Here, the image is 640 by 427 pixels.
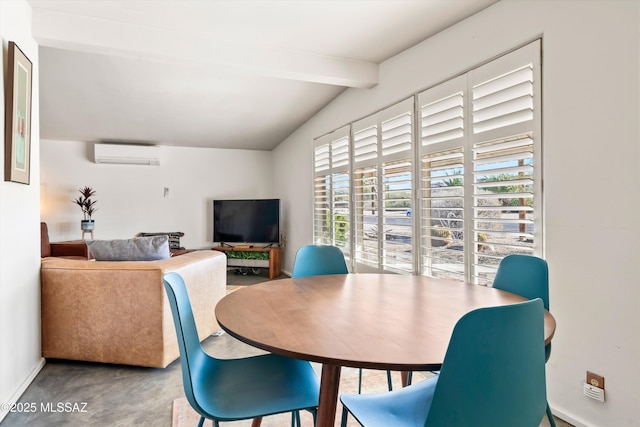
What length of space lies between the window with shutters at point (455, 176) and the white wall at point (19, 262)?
269 centimetres

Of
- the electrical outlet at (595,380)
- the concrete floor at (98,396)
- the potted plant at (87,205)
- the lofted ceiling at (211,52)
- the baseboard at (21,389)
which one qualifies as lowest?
the concrete floor at (98,396)

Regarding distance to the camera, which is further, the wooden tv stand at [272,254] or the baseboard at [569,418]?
the wooden tv stand at [272,254]

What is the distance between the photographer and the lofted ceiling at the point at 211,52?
2564 mm

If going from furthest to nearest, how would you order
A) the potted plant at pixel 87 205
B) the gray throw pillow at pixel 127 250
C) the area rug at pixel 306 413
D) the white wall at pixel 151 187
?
the white wall at pixel 151 187, the potted plant at pixel 87 205, the gray throw pillow at pixel 127 250, the area rug at pixel 306 413

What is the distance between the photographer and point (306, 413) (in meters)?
2.10

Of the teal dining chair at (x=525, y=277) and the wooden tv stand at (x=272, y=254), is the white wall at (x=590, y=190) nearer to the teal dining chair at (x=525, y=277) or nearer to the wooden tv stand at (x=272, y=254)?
the teal dining chair at (x=525, y=277)

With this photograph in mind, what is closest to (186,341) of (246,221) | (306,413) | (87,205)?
(306,413)

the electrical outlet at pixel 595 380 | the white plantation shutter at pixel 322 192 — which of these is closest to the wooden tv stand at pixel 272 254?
the white plantation shutter at pixel 322 192

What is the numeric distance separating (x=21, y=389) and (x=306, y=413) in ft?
5.68

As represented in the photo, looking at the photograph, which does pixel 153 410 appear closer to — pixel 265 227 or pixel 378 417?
pixel 378 417

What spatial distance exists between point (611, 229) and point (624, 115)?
0.52 meters

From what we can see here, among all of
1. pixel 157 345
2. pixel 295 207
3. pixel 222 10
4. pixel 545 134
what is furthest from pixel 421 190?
pixel 295 207

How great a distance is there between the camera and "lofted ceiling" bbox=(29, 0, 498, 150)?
8.41 ft

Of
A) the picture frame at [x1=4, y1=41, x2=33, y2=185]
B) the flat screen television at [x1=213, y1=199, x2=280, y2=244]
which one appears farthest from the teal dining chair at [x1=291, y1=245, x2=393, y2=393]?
the flat screen television at [x1=213, y1=199, x2=280, y2=244]
